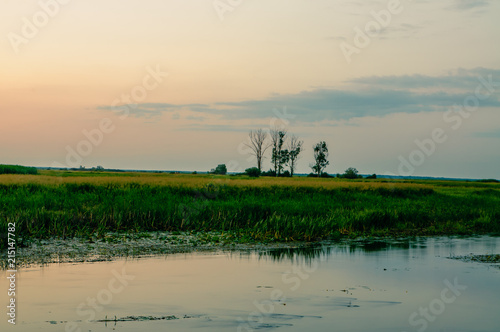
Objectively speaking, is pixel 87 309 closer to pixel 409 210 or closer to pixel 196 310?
pixel 196 310

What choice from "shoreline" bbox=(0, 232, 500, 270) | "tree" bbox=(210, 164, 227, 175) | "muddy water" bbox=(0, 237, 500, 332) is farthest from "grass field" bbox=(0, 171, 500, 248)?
"tree" bbox=(210, 164, 227, 175)

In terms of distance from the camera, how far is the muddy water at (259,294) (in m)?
7.78

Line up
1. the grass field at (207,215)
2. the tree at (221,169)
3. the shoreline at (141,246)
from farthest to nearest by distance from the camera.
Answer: the tree at (221,169), the grass field at (207,215), the shoreline at (141,246)

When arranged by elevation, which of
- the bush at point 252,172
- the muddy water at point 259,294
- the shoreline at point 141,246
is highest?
the bush at point 252,172

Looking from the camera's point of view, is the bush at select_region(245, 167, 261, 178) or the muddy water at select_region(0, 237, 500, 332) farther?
the bush at select_region(245, 167, 261, 178)

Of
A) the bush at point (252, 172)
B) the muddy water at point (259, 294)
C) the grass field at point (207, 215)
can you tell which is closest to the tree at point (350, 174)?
the bush at point (252, 172)

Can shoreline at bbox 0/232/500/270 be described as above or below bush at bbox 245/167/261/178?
below

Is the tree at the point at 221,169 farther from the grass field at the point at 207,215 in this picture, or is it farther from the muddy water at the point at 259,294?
the muddy water at the point at 259,294

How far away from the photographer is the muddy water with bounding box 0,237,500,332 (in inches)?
306

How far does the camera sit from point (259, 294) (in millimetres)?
9656

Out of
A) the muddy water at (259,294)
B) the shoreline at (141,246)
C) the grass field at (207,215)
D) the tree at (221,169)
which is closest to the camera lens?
the muddy water at (259,294)

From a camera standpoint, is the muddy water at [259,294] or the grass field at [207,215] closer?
the muddy water at [259,294]

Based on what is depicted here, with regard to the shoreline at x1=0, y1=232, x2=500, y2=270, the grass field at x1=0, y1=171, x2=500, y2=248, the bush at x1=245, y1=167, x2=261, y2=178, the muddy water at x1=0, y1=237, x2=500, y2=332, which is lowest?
the muddy water at x1=0, y1=237, x2=500, y2=332

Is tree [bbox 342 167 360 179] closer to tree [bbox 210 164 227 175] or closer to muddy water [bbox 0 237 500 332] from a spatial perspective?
tree [bbox 210 164 227 175]
